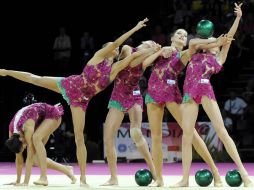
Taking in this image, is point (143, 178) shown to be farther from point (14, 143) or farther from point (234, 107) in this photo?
point (234, 107)

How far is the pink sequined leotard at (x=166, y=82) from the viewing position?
7836 mm

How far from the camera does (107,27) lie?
16562mm

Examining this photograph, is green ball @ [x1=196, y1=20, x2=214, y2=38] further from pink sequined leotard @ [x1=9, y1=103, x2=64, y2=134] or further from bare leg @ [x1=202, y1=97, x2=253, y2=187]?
pink sequined leotard @ [x1=9, y1=103, x2=64, y2=134]

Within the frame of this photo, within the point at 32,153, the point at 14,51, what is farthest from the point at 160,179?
the point at 14,51

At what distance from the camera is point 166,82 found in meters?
7.88

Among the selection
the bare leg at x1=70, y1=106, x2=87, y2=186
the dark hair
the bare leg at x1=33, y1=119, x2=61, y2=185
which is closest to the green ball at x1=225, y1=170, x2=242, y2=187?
the bare leg at x1=70, y1=106, x2=87, y2=186

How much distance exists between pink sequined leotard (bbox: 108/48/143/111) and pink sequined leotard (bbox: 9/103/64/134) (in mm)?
763

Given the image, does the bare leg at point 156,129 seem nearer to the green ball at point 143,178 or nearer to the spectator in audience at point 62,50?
the green ball at point 143,178

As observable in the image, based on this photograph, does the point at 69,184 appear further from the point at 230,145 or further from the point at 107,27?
the point at 107,27

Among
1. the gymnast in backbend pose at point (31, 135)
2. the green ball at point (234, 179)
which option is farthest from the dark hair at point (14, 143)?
the green ball at point (234, 179)

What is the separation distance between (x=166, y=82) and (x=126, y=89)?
22.0 inches

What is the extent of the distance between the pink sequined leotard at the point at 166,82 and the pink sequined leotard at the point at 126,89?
0.91 feet

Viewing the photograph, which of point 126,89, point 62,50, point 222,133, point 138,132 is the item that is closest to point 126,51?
point 126,89

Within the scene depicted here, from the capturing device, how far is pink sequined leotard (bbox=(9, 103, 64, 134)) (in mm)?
8086
